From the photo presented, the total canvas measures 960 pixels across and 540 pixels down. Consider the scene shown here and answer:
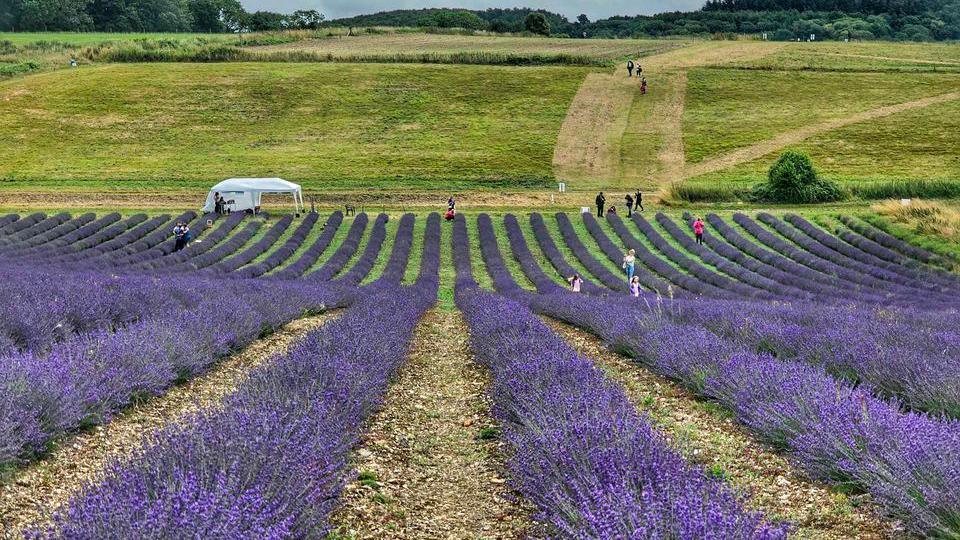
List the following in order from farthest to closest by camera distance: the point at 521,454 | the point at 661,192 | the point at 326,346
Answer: the point at 661,192 < the point at 326,346 < the point at 521,454

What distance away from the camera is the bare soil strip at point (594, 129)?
43.9 metres

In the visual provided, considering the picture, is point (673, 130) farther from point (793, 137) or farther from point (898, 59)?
point (898, 59)

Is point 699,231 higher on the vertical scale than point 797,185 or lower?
lower

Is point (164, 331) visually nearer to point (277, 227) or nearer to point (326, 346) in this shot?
point (326, 346)

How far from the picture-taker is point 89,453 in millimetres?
5473

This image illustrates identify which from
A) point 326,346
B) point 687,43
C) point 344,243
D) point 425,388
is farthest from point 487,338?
point 687,43

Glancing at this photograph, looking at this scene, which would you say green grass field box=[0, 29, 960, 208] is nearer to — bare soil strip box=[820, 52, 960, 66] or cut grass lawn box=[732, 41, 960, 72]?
cut grass lawn box=[732, 41, 960, 72]

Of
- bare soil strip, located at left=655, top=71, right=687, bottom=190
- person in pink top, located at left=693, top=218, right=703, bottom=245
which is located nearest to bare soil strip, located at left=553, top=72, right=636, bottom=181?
bare soil strip, located at left=655, top=71, right=687, bottom=190

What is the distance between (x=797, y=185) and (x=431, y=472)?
3281cm

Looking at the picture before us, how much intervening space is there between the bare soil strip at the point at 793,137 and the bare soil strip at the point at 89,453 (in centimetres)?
3696

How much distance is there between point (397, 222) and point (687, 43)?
50.0 m

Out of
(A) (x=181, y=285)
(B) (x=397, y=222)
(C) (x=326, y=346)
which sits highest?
(C) (x=326, y=346)

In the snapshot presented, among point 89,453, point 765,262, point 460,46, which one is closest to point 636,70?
point 460,46

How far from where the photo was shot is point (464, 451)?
6.51m
